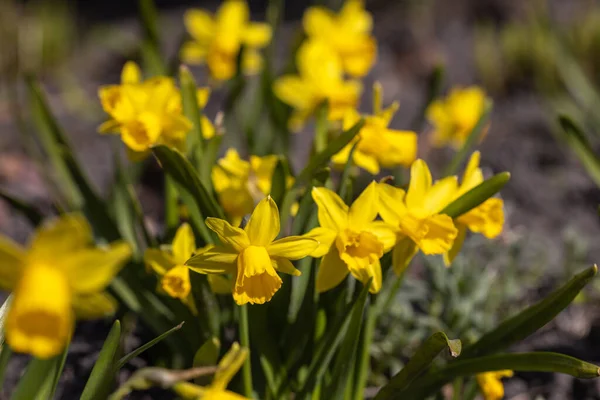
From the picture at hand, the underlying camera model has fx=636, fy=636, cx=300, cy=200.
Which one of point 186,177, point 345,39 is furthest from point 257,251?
point 345,39

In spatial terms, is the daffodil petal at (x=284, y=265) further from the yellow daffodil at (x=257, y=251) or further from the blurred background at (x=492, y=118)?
the blurred background at (x=492, y=118)

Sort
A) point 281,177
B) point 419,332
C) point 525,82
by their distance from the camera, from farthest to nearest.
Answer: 1. point 525,82
2. point 419,332
3. point 281,177

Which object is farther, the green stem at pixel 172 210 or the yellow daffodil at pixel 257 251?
the green stem at pixel 172 210

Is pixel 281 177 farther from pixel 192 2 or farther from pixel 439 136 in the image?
pixel 192 2

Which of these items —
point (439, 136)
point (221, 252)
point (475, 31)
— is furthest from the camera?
point (475, 31)

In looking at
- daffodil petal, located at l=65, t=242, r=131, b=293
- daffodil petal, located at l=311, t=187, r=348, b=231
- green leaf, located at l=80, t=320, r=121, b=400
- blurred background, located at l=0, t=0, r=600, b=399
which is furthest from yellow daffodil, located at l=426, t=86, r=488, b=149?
daffodil petal, located at l=65, t=242, r=131, b=293

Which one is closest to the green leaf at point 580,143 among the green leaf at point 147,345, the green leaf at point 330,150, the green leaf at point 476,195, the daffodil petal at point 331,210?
the green leaf at point 476,195

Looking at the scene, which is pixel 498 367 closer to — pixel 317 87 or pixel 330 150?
pixel 330 150

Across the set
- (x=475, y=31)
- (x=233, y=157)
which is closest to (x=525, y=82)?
(x=475, y=31)
